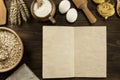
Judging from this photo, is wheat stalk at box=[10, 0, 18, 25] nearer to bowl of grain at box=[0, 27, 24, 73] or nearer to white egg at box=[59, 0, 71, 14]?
bowl of grain at box=[0, 27, 24, 73]

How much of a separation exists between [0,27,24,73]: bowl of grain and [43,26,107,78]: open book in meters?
0.11

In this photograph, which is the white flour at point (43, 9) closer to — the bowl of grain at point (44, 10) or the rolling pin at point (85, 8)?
the bowl of grain at point (44, 10)

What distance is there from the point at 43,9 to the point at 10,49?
0.21 m

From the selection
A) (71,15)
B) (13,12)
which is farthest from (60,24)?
(13,12)

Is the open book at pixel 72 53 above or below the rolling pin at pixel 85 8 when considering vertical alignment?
below

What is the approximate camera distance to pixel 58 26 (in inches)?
44.0

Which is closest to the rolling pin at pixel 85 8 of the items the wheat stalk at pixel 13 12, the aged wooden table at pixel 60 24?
the aged wooden table at pixel 60 24

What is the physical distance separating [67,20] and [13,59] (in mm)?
279

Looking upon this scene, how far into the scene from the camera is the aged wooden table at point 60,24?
3.68ft

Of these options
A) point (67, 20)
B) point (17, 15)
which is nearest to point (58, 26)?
point (67, 20)

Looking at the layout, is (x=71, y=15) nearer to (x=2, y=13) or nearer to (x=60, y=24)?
(x=60, y=24)

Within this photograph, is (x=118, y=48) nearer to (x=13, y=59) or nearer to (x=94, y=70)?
(x=94, y=70)

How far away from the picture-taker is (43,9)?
1085 millimetres

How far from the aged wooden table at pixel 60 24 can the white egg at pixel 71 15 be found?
2 cm
